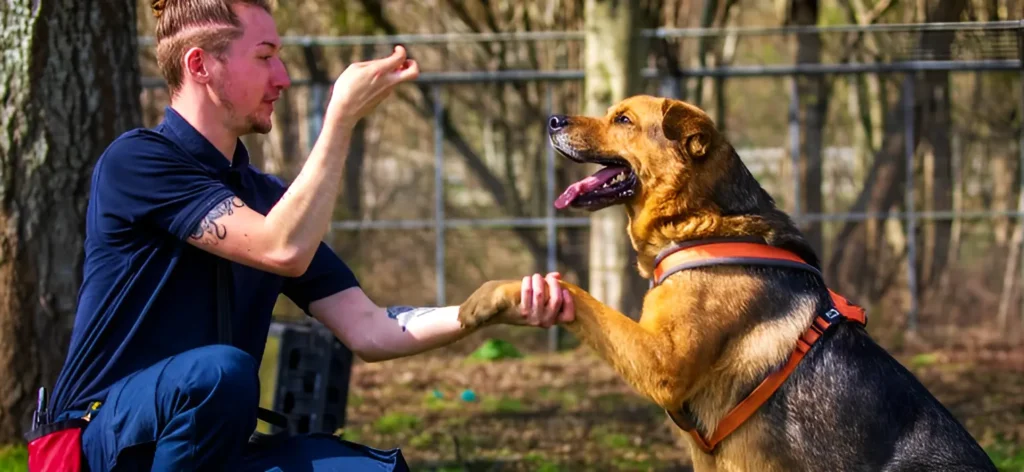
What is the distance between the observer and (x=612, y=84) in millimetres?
9336

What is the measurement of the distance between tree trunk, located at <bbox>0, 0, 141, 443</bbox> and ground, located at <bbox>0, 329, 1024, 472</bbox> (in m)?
0.48

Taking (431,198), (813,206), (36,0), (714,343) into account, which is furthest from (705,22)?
(714,343)

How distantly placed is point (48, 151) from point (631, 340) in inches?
121

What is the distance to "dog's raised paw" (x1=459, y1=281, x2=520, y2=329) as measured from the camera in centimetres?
333

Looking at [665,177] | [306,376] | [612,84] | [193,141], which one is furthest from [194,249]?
[612,84]

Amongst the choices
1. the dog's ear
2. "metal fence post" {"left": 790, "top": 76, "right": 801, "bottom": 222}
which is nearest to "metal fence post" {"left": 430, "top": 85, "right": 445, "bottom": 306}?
"metal fence post" {"left": 790, "top": 76, "right": 801, "bottom": 222}

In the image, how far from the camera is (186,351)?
2.92m

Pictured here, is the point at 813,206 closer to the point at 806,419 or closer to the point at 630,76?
the point at 630,76

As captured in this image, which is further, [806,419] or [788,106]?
[788,106]

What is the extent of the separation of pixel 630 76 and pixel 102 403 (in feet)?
22.9

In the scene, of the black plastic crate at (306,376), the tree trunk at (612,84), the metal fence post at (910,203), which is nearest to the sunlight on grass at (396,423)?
the black plastic crate at (306,376)

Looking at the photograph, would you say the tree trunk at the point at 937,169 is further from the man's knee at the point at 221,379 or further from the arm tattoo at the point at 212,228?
the man's knee at the point at 221,379

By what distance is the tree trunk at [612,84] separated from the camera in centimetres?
936

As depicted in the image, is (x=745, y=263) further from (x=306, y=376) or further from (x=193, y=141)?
(x=306, y=376)
